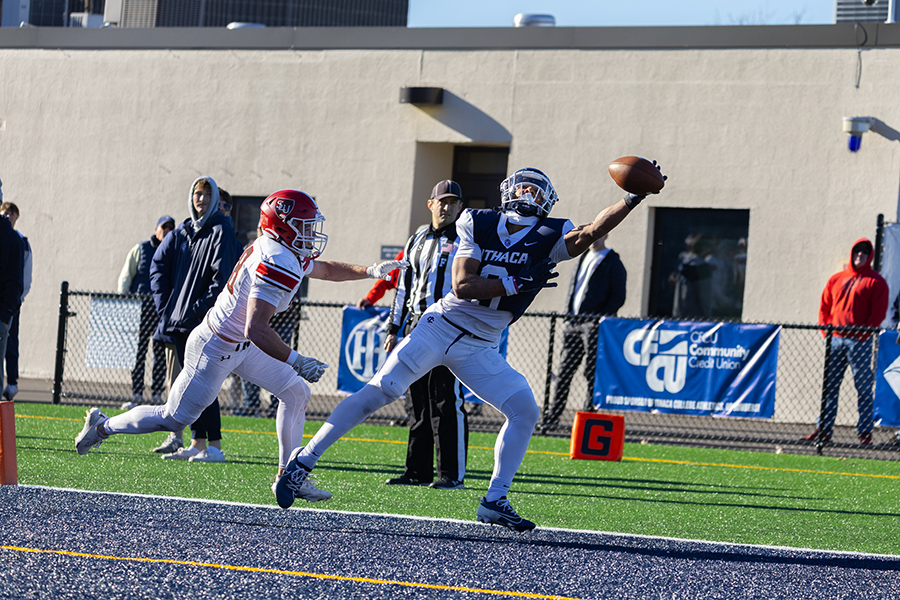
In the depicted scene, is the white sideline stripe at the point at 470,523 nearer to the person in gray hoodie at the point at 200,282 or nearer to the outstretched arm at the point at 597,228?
the outstretched arm at the point at 597,228

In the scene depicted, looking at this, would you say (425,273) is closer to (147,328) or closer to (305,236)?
(305,236)

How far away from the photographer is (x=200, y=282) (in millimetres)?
8766

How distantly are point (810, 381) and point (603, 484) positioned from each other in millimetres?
6059

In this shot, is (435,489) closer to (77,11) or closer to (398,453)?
(398,453)

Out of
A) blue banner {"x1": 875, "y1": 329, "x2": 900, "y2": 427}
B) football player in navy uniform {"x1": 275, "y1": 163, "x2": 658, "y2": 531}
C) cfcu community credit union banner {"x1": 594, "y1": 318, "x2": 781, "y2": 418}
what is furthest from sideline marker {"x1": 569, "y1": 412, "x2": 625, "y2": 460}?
football player in navy uniform {"x1": 275, "y1": 163, "x2": 658, "y2": 531}

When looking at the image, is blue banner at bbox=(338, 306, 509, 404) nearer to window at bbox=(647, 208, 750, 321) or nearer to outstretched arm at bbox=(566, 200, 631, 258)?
window at bbox=(647, 208, 750, 321)

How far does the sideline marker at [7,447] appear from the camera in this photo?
679 centimetres

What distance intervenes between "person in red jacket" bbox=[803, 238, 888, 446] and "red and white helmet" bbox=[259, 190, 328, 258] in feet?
22.4

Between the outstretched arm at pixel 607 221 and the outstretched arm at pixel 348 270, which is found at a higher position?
the outstretched arm at pixel 607 221

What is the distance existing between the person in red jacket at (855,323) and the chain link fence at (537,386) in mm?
80

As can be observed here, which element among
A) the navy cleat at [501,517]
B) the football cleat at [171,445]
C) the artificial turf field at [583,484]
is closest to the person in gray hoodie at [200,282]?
the football cleat at [171,445]

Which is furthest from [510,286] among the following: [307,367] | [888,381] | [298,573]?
[888,381]

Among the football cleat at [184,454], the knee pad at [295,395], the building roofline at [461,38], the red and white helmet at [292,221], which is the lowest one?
the football cleat at [184,454]

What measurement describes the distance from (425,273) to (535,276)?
191cm
